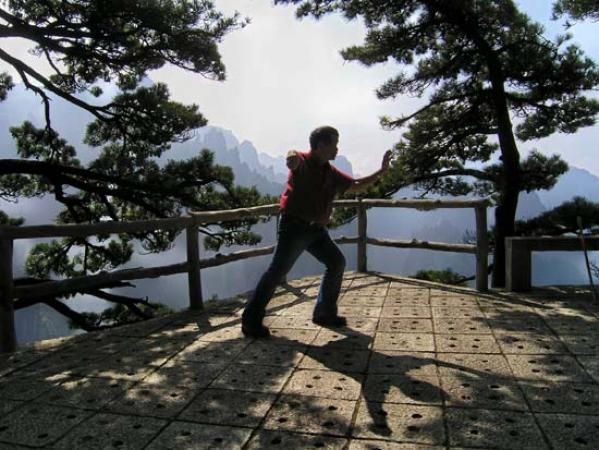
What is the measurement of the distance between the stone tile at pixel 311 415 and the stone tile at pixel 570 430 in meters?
0.90

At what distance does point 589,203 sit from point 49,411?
10089 millimetres

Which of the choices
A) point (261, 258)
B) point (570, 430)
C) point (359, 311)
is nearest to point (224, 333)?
point (359, 311)

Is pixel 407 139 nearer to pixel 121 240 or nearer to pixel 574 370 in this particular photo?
pixel 121 240

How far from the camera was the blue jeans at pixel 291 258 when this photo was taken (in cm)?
379

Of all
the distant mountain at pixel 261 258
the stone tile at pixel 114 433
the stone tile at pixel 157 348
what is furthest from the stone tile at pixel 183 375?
the distant mountain at pixel 261 258

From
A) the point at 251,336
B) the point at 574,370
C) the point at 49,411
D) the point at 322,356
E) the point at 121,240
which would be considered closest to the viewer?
the point at 49,411

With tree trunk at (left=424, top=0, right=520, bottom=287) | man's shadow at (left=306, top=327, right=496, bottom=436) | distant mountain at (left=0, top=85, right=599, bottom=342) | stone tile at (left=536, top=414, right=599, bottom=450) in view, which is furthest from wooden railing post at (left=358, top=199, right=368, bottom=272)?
distant mountain at (left=0, top=85, right=599, bottom=342)

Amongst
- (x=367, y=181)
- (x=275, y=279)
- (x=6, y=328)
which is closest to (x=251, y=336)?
(x=275, y=279)

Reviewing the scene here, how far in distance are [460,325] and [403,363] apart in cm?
114

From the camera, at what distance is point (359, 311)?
4.78 metres

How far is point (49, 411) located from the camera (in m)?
2.64

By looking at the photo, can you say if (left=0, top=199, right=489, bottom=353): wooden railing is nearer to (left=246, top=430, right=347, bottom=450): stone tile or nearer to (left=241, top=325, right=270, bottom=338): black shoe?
(left=241, top=325, right=270, bottom=338): black shoe

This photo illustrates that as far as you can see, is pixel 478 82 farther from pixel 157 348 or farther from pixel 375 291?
pixel 157 348

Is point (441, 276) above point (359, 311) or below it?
below
